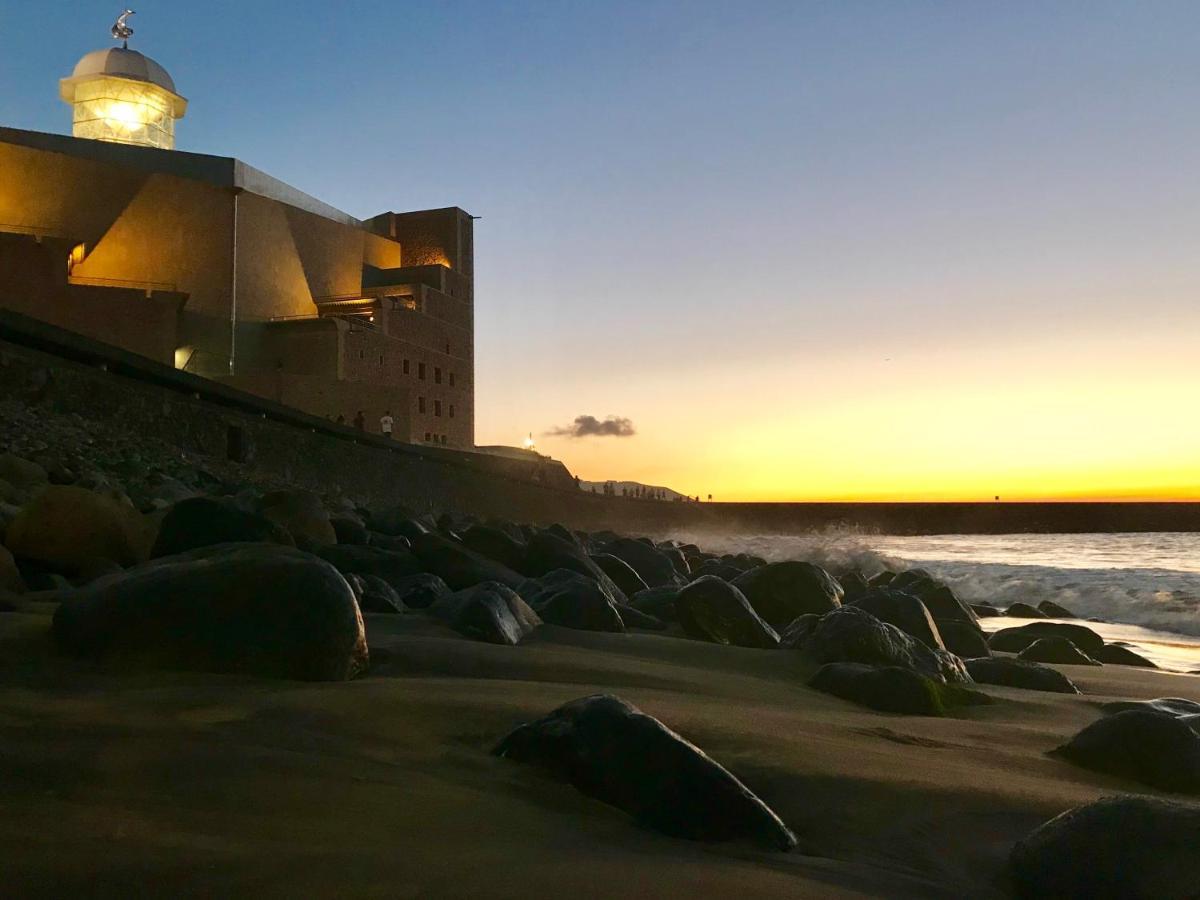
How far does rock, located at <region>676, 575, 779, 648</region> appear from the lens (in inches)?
162

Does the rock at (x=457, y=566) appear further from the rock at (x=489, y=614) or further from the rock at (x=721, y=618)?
the rock at (x=489, y=614)

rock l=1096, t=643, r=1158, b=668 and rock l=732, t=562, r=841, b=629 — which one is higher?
rock l=732, t=562, r=841, b=629

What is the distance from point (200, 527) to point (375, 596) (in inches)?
28.9

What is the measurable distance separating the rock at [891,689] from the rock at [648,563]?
14.4 ft

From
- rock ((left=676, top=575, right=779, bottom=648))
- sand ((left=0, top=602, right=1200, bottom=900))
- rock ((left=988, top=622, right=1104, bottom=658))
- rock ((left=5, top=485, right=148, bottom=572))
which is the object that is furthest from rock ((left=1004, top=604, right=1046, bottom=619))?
rock ((left=5, top=485, right=148, bottom=572))

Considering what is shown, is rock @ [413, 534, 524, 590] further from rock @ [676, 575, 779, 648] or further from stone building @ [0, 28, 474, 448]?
stone building @ [0, 28, 474, 448]

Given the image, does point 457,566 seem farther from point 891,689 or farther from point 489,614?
point 891,689

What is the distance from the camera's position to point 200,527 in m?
3.39

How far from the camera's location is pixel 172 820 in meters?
1.10

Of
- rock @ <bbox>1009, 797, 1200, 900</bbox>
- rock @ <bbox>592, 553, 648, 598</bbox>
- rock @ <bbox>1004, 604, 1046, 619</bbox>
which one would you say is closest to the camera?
rock @ <bbox>1009, 797, 1200, 900</bbox>

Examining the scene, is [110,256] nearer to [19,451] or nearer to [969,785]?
[19,451]

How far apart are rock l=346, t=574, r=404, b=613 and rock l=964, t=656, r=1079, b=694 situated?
248 centimetres

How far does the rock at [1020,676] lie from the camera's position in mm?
3746

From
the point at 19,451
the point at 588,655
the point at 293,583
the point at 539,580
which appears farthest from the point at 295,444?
the point at 293,583
